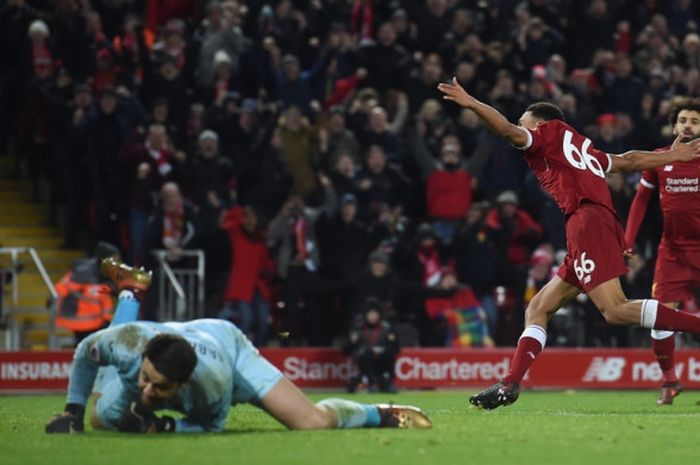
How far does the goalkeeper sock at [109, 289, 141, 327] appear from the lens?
10.4m

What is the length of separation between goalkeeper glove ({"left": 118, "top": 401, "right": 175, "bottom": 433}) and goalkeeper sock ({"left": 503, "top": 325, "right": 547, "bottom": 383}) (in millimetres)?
3107

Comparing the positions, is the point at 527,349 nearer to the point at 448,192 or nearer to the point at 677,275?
the point at 677,275

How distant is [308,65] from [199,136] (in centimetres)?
328

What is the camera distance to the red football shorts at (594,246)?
11.4 m

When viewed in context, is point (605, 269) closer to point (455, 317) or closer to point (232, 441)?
point (232, 441)

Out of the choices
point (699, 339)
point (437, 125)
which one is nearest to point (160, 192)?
point (437, 125)

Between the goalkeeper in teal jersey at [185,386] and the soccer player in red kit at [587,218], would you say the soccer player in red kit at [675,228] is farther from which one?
the goalkeeper in teal jersey at [185,386]

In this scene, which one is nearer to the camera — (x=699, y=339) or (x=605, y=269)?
(x=605, y=269)

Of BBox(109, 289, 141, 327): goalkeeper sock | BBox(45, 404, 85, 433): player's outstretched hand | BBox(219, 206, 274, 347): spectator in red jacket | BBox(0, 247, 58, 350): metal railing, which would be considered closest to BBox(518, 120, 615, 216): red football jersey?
BBox(109, 289, 141, 327): goalkeeper sock

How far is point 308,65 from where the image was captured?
22.6m

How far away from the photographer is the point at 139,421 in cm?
960

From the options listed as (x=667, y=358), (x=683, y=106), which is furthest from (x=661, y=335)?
(x=683, y=106)

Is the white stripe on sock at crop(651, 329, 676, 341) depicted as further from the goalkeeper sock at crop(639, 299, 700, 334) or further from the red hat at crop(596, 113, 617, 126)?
the red hat at crop(596, 113, 617, 126)

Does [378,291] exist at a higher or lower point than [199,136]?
lower
